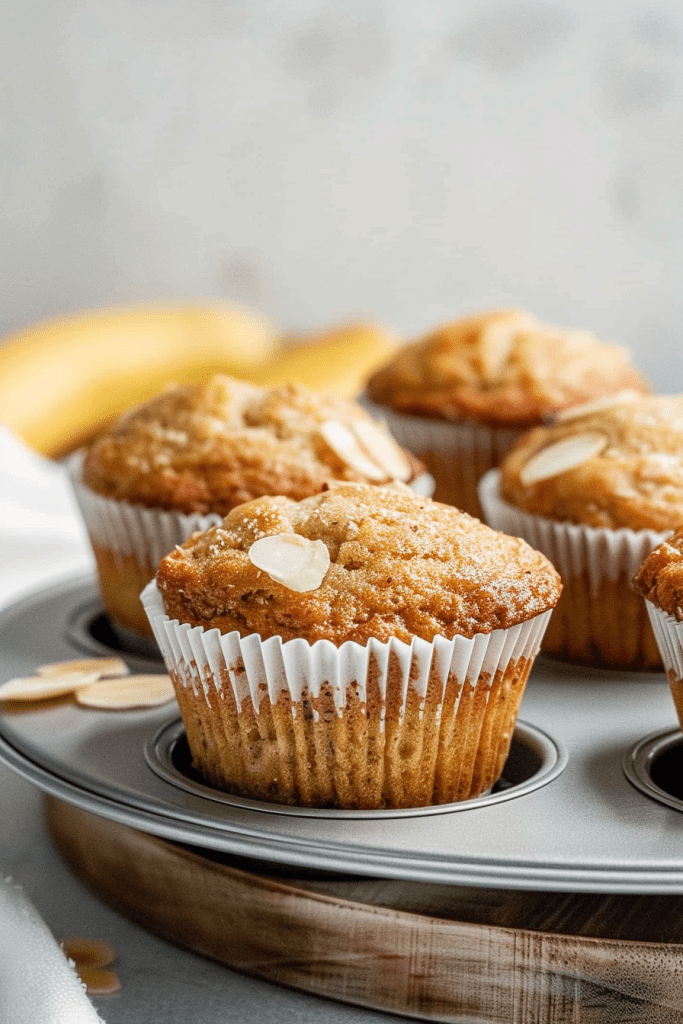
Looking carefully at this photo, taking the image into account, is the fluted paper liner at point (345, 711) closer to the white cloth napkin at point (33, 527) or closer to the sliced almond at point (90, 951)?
the sliced almond at point (90, 951)

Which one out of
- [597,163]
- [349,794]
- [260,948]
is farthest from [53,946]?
[597,163]

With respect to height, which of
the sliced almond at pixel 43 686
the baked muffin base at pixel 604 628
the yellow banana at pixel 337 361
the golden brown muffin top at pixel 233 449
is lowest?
the yellow banana at pixel 337 361

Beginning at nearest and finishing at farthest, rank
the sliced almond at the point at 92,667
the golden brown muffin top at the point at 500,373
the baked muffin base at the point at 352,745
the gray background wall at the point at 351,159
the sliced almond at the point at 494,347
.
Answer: the baked muffin base at the point at 352,745, the sliced almond at the point at 92,667, the golden brown muffin top at the point at 500,373, the sliced almond at the point at 494,347, the gray background wall at the point at 351,159

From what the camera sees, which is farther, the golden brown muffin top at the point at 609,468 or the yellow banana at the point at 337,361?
the yellow banana at the point at 337,361

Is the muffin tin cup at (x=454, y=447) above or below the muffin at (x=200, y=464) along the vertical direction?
below

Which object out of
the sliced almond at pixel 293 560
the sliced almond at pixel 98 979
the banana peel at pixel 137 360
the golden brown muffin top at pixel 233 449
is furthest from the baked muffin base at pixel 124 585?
the banana peel at pixel 137 360

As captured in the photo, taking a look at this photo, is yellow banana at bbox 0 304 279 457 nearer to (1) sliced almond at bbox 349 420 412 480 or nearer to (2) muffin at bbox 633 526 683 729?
(1) sliced almond at bbox 349 420 412 480
